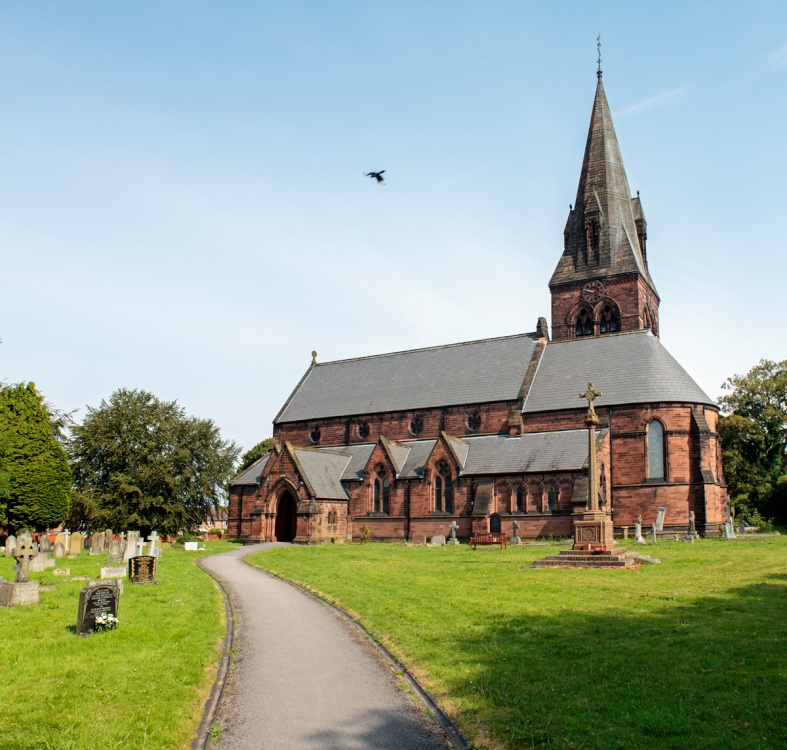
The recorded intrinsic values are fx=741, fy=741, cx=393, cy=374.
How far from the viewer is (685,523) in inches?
1597

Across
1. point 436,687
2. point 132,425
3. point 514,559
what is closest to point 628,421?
point 514,559

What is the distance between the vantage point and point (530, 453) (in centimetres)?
4331

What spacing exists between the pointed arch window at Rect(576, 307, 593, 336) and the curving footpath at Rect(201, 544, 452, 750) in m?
45.0

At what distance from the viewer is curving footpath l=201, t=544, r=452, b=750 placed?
7883 millimetres

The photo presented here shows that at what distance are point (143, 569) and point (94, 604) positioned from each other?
318 inches

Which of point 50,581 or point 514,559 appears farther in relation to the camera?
point 514,559

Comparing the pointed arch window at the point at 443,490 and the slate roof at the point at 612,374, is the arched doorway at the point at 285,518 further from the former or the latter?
the slate roof at the point at 612,374

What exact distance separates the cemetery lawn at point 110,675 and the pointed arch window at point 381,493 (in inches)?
1203

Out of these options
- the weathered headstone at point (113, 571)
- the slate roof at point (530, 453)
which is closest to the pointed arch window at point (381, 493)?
the slate roof at point (530, 453)

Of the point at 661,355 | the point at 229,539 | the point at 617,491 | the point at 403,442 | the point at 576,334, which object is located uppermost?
the point at 576,334

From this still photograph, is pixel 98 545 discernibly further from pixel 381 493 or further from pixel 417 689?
pixel 417 689

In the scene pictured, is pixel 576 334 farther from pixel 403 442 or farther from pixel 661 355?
pixel 403 442

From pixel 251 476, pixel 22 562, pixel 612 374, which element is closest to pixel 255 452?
pixel 251 476

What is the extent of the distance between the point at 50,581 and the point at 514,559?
15393mm
